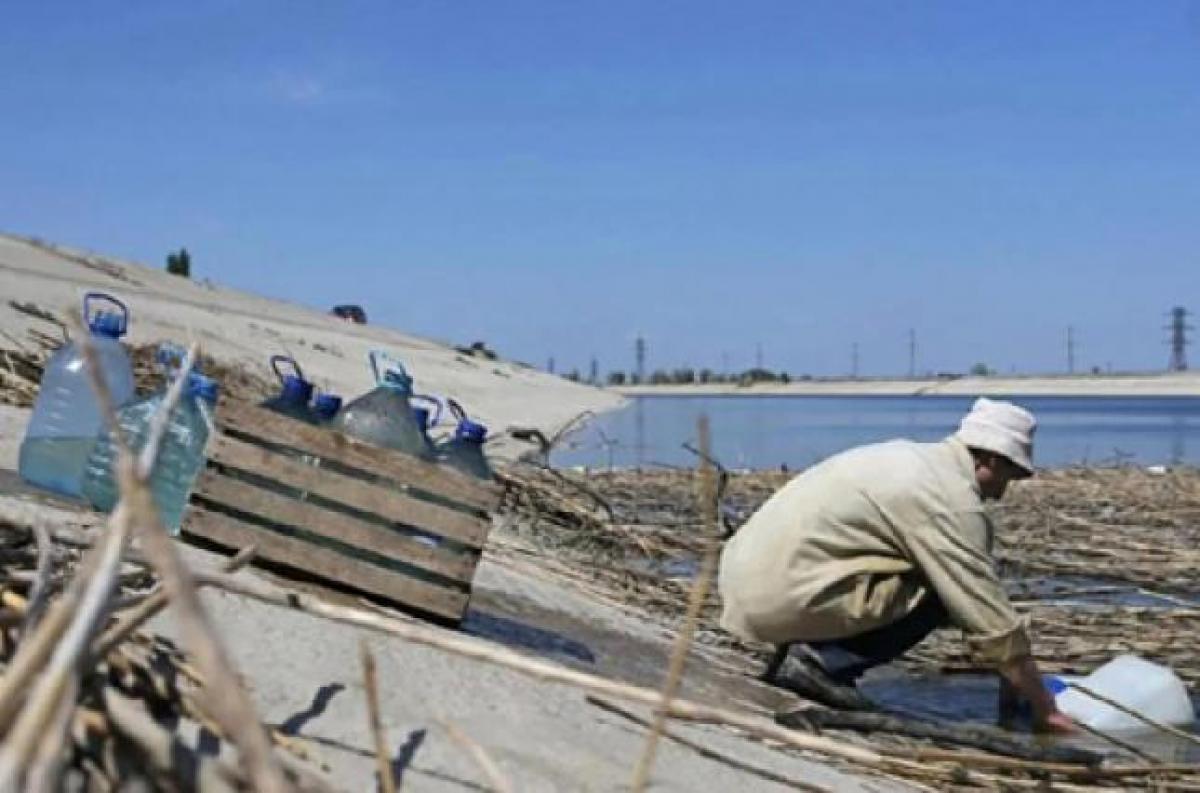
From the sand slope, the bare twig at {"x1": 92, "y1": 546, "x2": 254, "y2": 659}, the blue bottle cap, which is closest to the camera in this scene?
the bare twig at {"x1": 92, "y1": 546, "x2": 254, "y2": 659}

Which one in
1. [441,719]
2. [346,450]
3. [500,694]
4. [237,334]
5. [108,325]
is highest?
[237,334]

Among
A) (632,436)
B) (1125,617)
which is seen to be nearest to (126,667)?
(1125,617)

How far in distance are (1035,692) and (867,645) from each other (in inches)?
24.0

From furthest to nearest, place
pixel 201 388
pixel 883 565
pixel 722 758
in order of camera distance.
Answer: pixel 883 565, pixel 201 388, pixel 722 758

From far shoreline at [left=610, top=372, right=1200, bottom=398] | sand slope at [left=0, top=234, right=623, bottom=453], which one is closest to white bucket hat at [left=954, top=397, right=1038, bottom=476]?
sand slope at [left=0, top=234, right=623, bottom=453]

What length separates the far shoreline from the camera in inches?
4441

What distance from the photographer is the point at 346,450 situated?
14.6 ft

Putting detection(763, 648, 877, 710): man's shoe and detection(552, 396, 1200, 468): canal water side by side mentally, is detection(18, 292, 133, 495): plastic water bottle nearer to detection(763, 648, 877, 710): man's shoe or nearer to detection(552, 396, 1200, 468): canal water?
detection(763, 648, 877, 710): man's shoe

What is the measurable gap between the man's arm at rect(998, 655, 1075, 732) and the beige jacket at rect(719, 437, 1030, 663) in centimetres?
6

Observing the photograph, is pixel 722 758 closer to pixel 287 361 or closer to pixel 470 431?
pixel 470 431

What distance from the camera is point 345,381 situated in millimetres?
22281

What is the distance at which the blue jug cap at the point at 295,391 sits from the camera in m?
4.85

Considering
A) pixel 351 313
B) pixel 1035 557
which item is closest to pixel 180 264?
pixel 351 313

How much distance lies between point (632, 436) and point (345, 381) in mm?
7500
